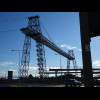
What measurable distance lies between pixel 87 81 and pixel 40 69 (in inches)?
2494

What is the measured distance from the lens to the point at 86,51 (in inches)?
153

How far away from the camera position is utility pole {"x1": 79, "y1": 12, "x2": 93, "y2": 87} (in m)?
3.77

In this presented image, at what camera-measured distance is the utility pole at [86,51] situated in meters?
3.77

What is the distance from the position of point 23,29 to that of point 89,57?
60771mm
